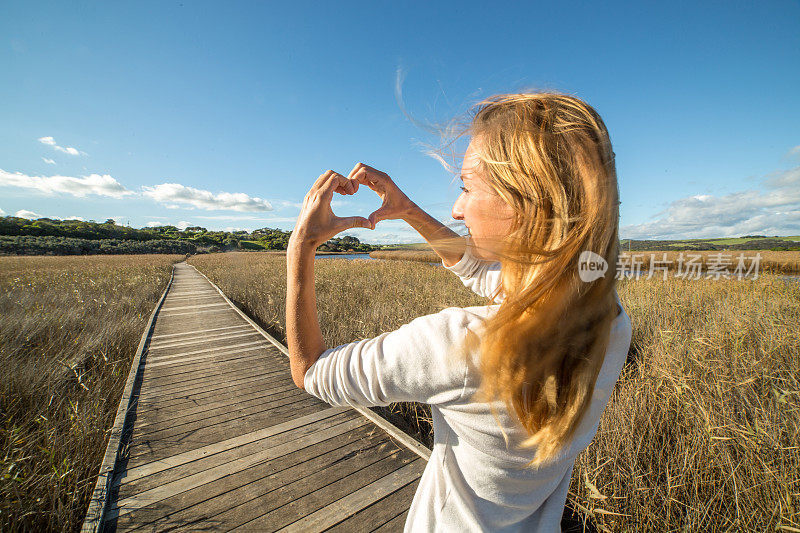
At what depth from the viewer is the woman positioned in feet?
2.15

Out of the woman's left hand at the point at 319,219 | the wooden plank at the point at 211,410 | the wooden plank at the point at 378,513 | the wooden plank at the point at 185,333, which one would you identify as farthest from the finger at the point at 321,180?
the wooden plank at the point at 185,333

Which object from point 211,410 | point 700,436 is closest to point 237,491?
point 211,410

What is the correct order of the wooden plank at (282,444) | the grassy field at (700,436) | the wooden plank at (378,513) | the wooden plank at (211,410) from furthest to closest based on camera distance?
the wooden plank at (211,410) < the wooden plank at (282,444) < the wooden plank at (378,513) < the grassy field at (700,436)

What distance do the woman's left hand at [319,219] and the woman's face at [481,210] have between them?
13.8 inches

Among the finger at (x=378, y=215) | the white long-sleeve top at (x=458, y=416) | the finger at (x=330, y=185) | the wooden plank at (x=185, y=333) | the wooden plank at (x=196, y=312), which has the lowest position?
the wooden plank at (x=196, y=312)

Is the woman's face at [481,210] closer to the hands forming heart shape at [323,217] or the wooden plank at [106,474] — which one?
the hands forming heart shape at [323,217]

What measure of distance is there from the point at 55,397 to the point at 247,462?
2.72 metres

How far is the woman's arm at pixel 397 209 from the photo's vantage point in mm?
1207

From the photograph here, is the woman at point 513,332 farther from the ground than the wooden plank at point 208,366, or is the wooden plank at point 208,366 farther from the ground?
the woman at point 513,332

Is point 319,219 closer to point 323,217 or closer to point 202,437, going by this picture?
point 323,217

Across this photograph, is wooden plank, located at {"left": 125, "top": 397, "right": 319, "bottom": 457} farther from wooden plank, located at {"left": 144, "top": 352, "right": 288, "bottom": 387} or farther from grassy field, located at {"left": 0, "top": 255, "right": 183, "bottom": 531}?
wooden plank, located at {"left": 144, "top": 352, "right": 288, "bottom": 387}

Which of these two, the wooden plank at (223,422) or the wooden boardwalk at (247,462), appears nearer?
the wooden boardwalk at (247,462)

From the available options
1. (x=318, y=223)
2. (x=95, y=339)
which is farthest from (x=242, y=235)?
(x=318, y=223)

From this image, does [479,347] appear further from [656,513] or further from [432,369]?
[656,513]
